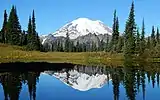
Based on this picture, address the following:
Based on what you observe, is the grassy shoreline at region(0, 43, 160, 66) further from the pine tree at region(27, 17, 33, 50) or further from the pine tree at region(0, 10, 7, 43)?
the pine tree at region(0, 10, 7, 43)

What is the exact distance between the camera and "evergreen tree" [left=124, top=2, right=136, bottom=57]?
10736 cm

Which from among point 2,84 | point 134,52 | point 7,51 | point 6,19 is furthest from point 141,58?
point 2,84

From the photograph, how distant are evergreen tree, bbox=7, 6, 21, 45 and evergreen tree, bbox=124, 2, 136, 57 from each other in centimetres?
4730

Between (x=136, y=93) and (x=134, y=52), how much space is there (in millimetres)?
80224

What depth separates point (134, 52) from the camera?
361 feet

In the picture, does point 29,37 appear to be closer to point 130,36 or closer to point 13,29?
point 13,29

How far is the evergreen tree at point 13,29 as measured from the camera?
135 metres

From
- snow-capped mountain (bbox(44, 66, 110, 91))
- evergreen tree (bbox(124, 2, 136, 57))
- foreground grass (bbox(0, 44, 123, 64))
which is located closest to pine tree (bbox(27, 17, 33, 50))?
foreground grass (bbox(0, 44, 123, 64))

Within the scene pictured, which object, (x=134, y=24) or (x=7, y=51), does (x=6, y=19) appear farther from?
(x=134, y=24)

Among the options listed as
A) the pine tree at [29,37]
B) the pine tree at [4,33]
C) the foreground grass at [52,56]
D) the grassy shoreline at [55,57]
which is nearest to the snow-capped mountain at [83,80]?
the foreground grass at [52,56]

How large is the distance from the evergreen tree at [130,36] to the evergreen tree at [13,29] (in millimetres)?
47304

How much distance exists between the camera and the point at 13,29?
135 metres

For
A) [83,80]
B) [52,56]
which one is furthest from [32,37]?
[83,80]

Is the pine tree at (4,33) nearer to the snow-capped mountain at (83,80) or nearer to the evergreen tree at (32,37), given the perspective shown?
the evergreen tree at (32,37)
